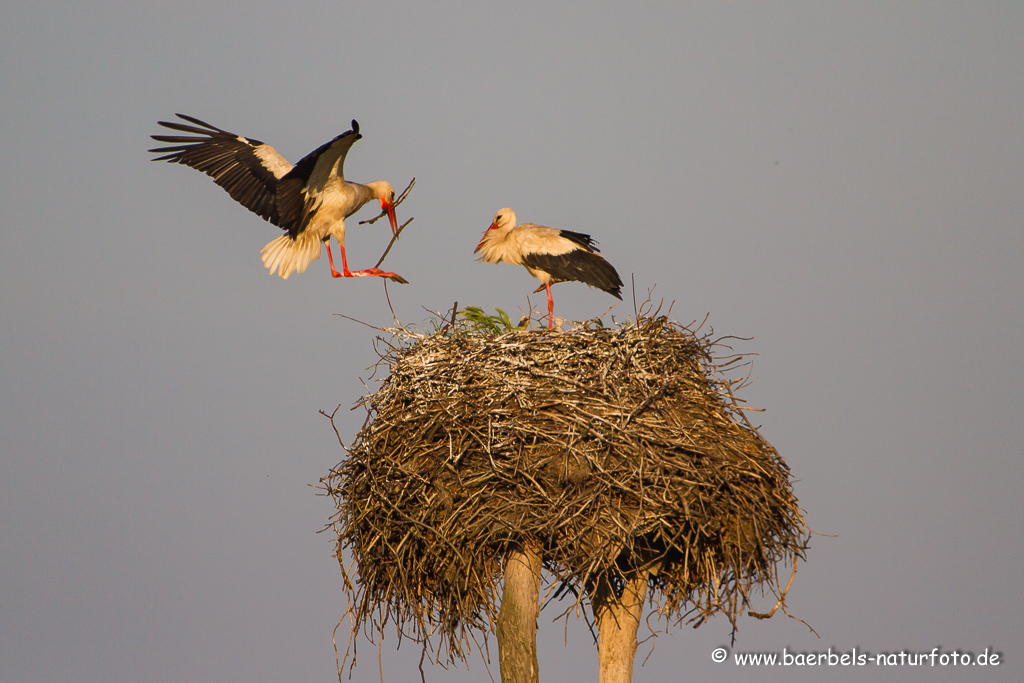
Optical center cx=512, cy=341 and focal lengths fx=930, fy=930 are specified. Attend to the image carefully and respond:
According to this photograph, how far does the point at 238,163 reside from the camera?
1044cm

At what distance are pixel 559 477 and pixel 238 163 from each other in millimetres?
5351

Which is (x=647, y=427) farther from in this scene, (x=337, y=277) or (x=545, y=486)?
(x=337, y=277)

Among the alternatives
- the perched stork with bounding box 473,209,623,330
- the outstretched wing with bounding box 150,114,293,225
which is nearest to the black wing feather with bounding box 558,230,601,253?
the perched stork with bounding box 473,209,623,330

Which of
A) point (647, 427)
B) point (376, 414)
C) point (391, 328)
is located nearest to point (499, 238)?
point (391, 328)

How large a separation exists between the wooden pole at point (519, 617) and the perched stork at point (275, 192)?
3481 millimetres

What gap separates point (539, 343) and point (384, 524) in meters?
2.11

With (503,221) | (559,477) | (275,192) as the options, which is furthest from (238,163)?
(559,477)

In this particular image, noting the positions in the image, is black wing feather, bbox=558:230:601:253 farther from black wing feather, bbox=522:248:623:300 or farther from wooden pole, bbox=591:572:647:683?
wooden pole, bbox=591:572:647:683

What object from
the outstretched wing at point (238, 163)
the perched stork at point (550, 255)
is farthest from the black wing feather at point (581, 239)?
the outstretched wing at point (238, 163)

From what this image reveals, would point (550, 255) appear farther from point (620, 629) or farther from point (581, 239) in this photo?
point (620, 629)

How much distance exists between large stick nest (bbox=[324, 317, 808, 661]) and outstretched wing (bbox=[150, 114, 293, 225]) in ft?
9.74

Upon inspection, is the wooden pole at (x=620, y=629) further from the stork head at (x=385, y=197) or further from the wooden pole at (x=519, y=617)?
the stork head at (x=385, y=197)

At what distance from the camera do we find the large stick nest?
7.55 meters

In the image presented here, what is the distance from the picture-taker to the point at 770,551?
25.6 feet
